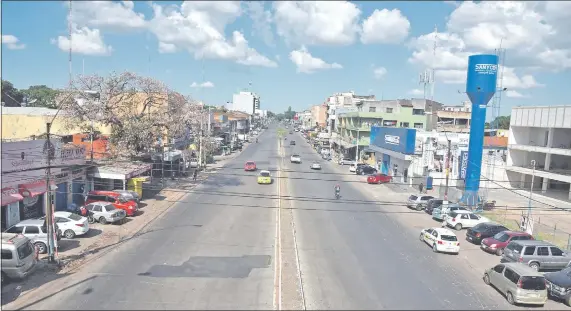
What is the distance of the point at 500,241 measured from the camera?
23438mm

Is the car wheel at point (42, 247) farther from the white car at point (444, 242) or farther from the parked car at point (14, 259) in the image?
the white car at point (444, 242)

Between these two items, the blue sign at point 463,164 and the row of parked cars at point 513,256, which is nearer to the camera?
the row of parked cars at point 513,256

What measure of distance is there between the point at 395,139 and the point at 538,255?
102ft

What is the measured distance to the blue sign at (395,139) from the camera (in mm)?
47188

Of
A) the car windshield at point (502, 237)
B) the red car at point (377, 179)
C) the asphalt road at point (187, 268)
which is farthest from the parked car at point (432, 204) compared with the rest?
the red car at point (377, 179)

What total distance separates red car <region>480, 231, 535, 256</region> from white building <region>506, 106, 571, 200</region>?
16.5m

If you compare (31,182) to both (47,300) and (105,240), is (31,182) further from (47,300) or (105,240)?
(47,300)

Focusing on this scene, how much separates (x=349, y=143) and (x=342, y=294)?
60.4 metres

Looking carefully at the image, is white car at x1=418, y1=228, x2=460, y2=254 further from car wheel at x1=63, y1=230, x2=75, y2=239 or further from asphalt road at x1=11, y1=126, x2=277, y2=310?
car wheel at x1=63, y1=230, x2=75, y2=239

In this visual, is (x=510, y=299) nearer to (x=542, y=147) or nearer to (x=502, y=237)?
(x=502, y=237)

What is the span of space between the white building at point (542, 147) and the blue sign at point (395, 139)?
9381 millimetres

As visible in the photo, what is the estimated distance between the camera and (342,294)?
15.8 metres

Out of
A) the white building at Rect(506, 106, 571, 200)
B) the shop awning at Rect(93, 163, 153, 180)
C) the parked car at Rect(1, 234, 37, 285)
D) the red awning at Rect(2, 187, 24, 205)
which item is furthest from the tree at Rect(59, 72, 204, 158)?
the white building at Rect(506, 106, 571, 200)

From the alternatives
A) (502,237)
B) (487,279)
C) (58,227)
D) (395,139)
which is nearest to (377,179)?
(395,139)
